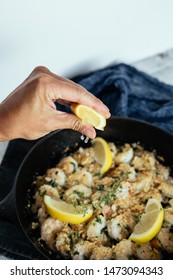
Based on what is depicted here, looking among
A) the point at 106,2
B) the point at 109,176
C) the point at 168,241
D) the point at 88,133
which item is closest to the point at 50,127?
the point at 88,133

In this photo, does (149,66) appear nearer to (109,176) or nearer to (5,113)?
(109,176)

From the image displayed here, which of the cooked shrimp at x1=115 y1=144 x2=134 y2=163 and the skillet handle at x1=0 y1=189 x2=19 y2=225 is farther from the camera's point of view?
the cooked shrimp at x1=115 y1=144 x2=134 y2=163

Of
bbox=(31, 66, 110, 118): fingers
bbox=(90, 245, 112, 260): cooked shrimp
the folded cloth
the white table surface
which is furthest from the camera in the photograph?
the white table surface

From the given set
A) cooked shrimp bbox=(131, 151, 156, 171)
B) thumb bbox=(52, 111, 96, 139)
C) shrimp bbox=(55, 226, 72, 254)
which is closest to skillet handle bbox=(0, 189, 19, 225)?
shrimp bbox=(55, 226, 72, 254)

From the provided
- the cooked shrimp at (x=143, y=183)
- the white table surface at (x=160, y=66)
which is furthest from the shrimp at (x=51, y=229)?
the white table surface at (x=160, y=66)

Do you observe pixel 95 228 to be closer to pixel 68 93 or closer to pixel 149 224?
pixel 149 224

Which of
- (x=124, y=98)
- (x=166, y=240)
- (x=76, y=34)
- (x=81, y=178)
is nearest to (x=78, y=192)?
(x=81, y=178)

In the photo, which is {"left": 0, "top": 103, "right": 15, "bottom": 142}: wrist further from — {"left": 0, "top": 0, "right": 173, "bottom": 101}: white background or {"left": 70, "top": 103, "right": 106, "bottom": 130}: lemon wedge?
{"left": 0, "top": 0, "right": 173, "bottom": 101}: white background
